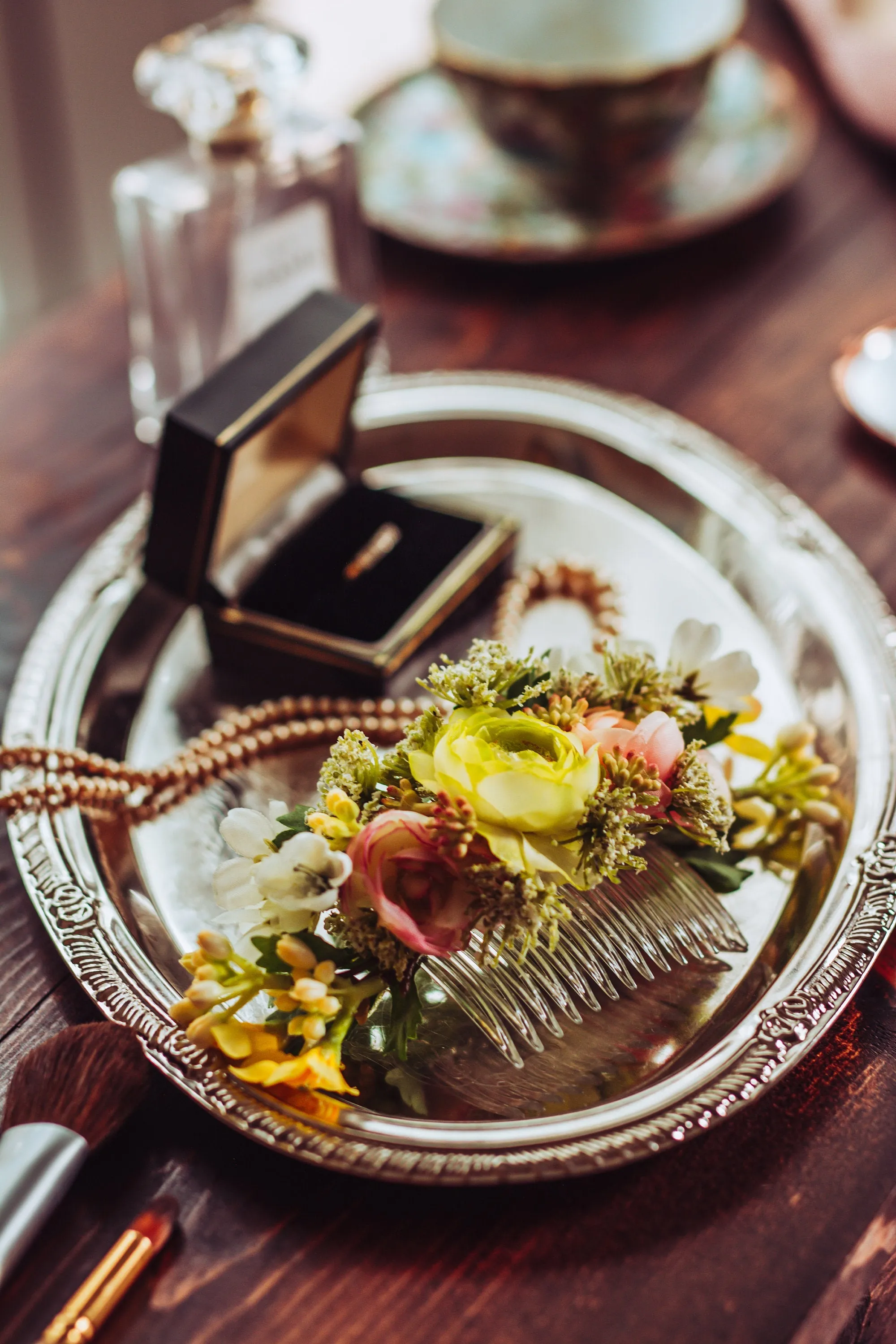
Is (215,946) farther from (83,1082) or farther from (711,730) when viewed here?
(711,730)

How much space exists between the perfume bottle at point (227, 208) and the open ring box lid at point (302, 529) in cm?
17

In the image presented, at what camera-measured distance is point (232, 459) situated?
2.29 feet

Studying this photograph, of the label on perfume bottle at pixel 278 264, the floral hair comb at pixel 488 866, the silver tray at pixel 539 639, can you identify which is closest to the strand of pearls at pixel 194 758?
the silver tray at pixel 539 639

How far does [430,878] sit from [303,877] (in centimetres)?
5

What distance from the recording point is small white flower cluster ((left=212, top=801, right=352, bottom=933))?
1.62ft

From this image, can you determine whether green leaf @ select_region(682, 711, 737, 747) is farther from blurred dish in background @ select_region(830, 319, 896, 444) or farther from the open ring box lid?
blurred dish in background @ select_region(830, 319, 896, 444)

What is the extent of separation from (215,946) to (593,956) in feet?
0.56

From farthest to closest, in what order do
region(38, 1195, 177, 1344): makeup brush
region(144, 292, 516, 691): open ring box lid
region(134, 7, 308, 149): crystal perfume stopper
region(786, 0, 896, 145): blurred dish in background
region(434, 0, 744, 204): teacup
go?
region(786, 0, 896, 145): blurred dish in background < region(434, 0, 744, 204): teacup < region(134, 7, 308, 149): crystal perfume stopper < region(144, 292, 516, 691): open ring box lid < region(38, 1195, 177, 1344): makeup brush

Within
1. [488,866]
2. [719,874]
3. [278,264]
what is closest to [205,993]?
[488,866]

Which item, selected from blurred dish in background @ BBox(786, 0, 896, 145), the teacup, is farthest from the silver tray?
blurred dish in background @ BBox(786, 0, 896, 145)

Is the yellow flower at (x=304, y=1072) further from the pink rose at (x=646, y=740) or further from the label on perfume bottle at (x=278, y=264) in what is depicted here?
the label on perfume bottle at (x=278, y=264)

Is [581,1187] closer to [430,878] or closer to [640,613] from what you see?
[430,878]

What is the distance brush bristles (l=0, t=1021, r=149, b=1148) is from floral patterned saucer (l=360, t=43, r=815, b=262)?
773 mm

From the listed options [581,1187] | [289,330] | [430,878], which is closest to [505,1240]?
[581,1187]
